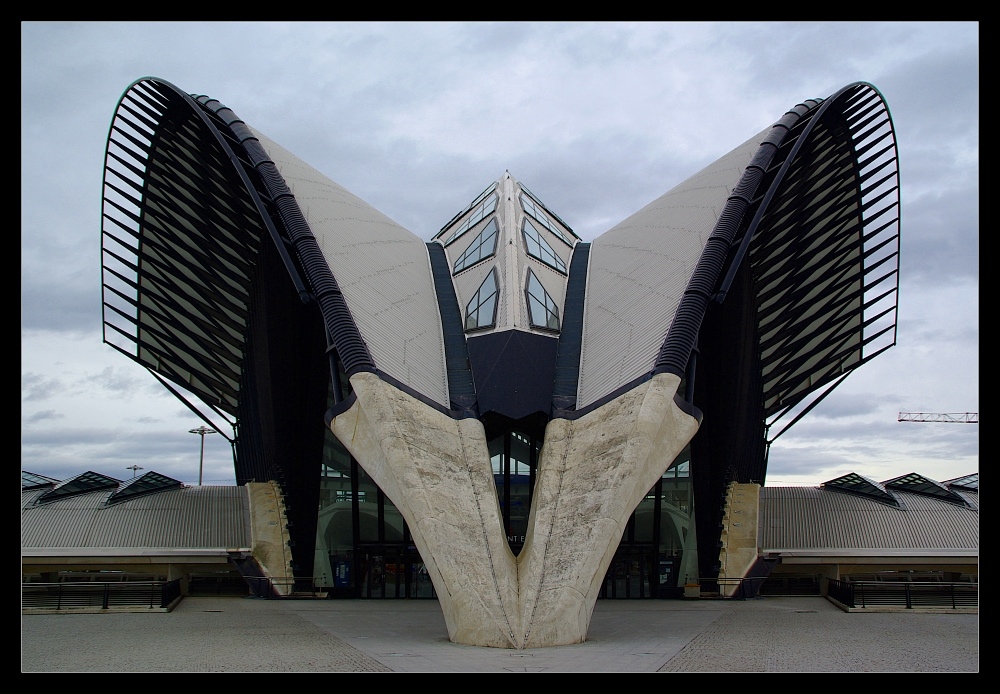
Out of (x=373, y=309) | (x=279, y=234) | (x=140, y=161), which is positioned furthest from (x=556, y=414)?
(x=140, y=161)

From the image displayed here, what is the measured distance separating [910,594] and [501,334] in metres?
15.1

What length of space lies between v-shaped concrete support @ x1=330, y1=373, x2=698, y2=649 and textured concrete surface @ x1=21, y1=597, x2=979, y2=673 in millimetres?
878

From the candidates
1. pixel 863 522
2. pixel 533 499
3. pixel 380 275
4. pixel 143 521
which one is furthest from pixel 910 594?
pixel 143 521

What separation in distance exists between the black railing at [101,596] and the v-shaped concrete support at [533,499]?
9669 mm

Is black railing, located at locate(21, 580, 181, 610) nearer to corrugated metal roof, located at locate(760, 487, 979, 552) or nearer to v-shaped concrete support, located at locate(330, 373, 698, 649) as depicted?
v-shaped concrete support, located at locate(330, 373, 698, 649)

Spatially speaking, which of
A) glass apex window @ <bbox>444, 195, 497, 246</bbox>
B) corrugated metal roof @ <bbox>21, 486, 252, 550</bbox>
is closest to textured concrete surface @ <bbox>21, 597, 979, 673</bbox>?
Answer: corrugated metal roof @ <bbox>21, 486, 252, 550</bbox>

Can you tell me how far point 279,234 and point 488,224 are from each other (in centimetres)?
1190

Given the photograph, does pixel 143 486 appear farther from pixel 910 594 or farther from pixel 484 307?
pixel 910 594

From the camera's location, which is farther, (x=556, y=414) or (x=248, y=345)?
(x=248, y=345)

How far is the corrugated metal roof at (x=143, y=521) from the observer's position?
35125mm

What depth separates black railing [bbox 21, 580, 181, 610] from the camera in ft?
85.6

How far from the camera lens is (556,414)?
22.7 meters

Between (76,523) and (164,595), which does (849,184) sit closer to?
(164,595)

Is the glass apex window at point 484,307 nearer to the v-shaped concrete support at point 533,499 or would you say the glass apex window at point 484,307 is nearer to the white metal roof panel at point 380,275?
the white metal roof panel at point 380,275
